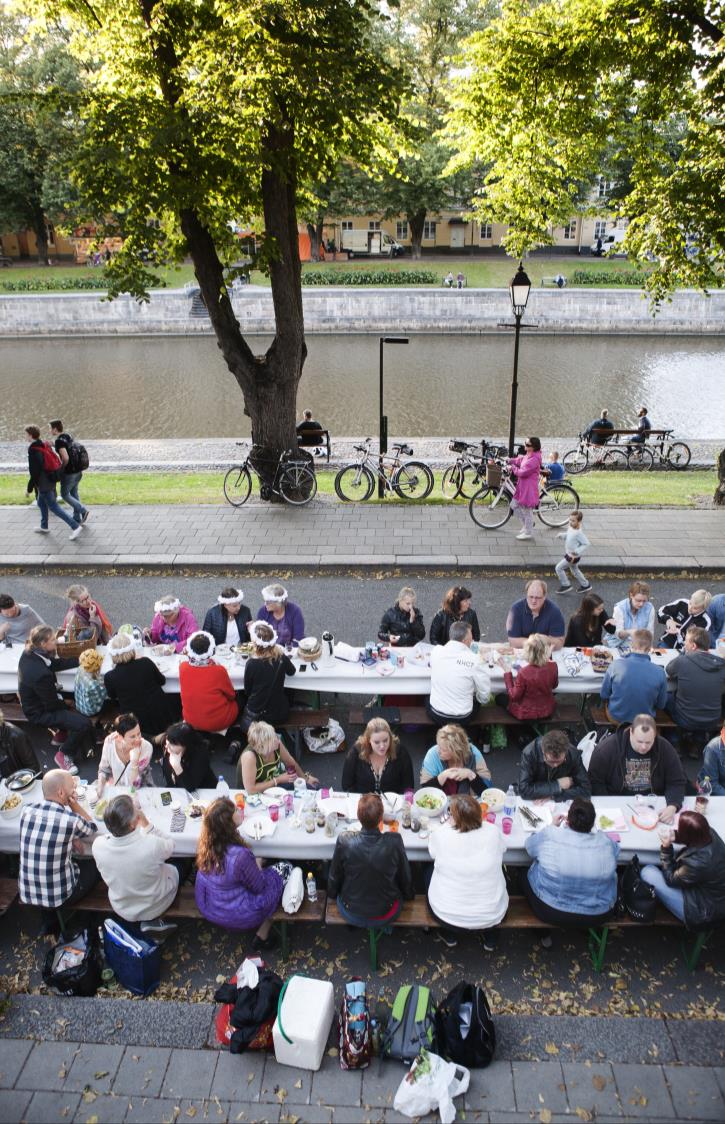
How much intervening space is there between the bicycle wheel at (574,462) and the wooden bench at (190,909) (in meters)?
16.2

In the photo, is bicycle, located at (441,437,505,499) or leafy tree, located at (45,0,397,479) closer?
leafy tree, located at (45,0,397,479)

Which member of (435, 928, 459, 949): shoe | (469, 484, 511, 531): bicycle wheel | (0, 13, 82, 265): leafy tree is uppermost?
(0, 13, 82, 265): leafy tree

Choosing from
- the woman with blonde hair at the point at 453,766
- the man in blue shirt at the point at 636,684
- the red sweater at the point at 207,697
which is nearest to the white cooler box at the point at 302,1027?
the woman with blonde hair at the point at 453,766

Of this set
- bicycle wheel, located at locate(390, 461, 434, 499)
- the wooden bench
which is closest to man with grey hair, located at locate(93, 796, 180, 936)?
the wooden bench

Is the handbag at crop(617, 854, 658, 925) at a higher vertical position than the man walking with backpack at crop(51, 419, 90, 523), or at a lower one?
lower

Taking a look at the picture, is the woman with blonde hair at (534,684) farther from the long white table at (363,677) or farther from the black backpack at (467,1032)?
the black backpack at (467,1032)

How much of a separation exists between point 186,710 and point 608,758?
3891mm

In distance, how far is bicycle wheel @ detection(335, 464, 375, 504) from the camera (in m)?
15.0

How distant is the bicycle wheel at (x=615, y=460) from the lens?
20469 millimetres

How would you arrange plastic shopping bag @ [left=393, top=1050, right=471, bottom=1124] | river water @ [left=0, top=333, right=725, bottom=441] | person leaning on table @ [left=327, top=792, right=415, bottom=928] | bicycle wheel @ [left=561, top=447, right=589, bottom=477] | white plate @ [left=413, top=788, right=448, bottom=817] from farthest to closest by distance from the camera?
river water @ [left=0, top=333, right=725, bottom=441]
bicycle wheel @ [left=561, top=447, right=589, bottom=477]
white plate @ [left=413, top=788, right=448, bottom=817]
person leaning on table @ [left=327, top=792, right=415, bottom=928]
plastic shopping bag @ [left=393, top=1050, right=471, bottom=1124]

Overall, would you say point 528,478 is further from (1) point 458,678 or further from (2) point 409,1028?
(2) point 409,1028

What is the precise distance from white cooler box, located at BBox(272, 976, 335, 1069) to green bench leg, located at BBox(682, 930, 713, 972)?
8.44ft

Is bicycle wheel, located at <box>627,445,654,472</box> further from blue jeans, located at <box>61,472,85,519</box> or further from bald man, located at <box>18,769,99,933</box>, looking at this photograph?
bald man, located at <box>18,769,99,933</box>

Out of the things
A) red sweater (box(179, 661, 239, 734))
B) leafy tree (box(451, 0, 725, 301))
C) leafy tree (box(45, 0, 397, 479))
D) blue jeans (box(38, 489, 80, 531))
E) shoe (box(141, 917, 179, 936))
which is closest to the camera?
shoe (box(141, 917, 179, 936))
